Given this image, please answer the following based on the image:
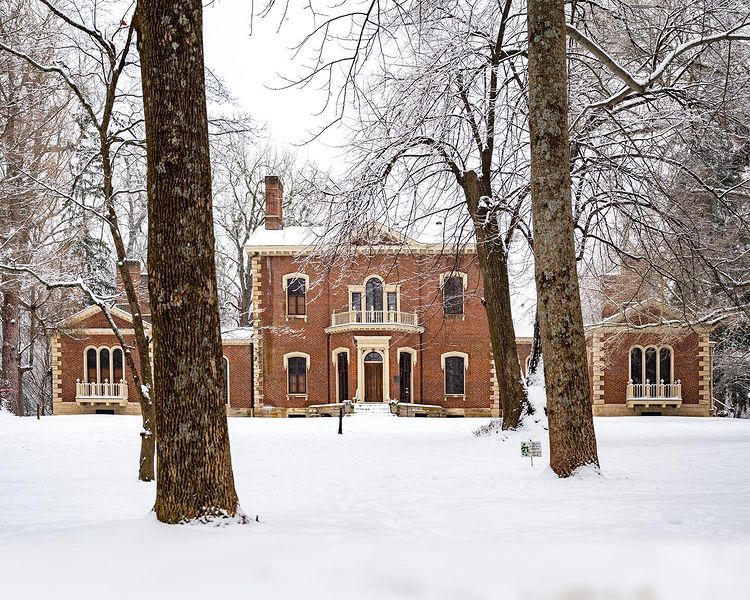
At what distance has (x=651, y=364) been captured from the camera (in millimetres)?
31641

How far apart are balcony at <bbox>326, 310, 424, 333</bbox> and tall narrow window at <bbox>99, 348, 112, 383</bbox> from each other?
10.0 metres

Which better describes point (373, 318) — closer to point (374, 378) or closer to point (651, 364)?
point (374, 378)

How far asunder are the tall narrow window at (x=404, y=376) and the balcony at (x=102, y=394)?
1224cm

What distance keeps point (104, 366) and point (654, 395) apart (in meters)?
24.0

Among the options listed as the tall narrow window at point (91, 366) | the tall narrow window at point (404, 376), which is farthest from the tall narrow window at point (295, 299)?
the tall narrow window at point (91, 366)

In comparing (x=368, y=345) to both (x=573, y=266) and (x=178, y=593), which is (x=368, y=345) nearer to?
(x=573, y=266)

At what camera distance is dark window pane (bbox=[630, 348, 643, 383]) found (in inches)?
1244

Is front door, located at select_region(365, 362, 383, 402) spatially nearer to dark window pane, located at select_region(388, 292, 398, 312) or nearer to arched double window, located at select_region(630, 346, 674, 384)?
dark window pane, located at select_region(388, 292, 398, 312)

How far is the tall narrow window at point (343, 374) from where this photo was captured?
32.6 metres

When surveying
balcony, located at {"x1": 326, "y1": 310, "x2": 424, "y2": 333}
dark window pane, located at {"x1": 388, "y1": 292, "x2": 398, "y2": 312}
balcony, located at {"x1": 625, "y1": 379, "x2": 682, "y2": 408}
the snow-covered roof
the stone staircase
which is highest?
dark window pane, located at {"x1": 388, "y1": 292, "x2": 398, "y2": 312}

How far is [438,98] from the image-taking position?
13.5 metres

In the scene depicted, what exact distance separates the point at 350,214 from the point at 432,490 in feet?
21.8

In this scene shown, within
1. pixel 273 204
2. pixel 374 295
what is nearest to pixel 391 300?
pixel 374 295

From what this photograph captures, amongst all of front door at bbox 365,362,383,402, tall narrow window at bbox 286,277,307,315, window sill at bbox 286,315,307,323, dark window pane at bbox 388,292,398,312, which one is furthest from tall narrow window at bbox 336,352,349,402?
dark window pane at bbox 388,292,398,312
